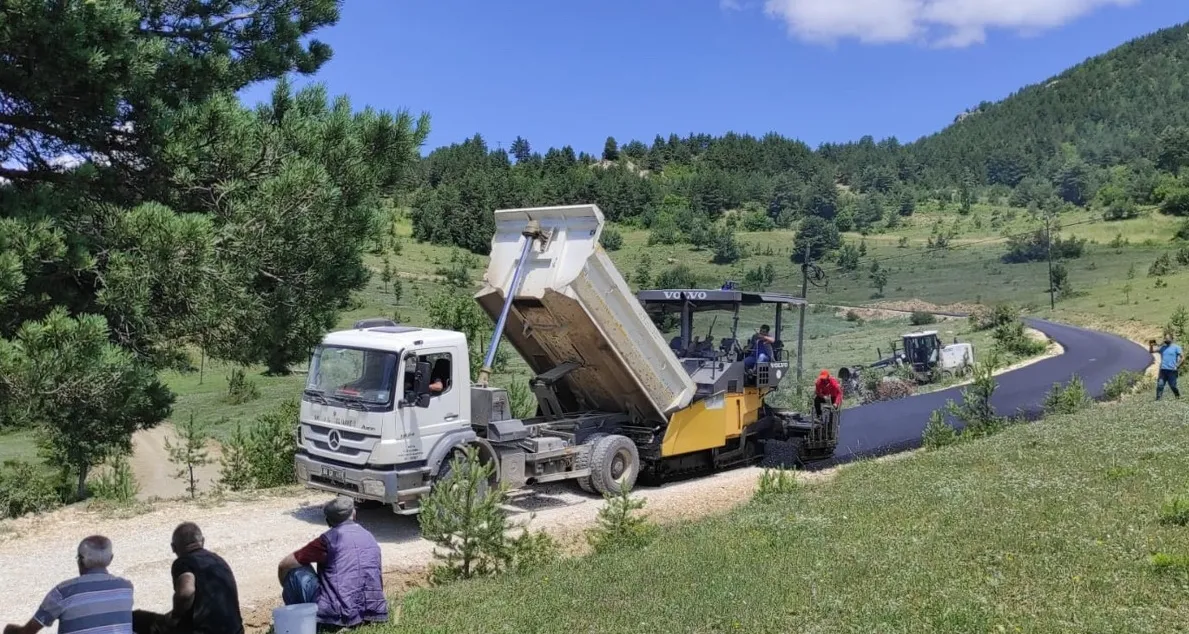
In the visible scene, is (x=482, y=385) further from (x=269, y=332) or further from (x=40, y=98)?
(x=40, y=98)

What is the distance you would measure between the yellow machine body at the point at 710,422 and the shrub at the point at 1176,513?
247 inches

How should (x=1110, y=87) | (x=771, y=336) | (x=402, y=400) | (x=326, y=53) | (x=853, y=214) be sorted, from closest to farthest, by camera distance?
(x=326, y=53) < (x=402, y=400) < (x=771, y=336) < (x=853, y=214) < (x=1110, y=87)

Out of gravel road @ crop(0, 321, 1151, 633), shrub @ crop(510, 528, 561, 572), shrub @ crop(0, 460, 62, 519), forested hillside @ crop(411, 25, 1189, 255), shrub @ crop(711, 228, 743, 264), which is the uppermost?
forested hillside @ crop(411, 25, 1189, 255)

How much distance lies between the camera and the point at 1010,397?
22625 mm

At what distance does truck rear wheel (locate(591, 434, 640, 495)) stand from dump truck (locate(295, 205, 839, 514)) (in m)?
0.02

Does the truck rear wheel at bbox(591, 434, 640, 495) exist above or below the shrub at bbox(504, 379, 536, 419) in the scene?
below

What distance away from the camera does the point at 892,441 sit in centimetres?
1678

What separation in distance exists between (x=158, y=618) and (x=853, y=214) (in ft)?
380

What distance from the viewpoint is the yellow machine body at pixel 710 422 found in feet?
40.8

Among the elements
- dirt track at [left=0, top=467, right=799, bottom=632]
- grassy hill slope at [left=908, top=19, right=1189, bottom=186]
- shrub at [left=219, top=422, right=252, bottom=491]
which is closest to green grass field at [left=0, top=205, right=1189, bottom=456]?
dirt track at [left=0, top=467, right=799, bottom=632]

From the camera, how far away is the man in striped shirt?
472cm

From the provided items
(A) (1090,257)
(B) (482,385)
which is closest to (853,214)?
(A) (1090,257)

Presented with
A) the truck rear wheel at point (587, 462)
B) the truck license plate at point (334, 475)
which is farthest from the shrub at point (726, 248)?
the truck license plate at point (334, 475)

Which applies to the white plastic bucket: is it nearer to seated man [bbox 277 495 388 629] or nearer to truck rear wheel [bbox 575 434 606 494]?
seated man [bbox 277 495 388 629]
